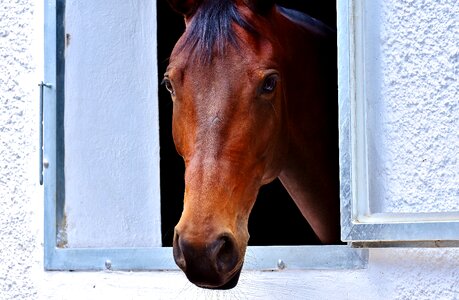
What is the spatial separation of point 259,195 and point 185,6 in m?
1.33

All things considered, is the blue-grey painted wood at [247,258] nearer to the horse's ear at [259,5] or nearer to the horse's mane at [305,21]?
the horse's ear at [259,5]

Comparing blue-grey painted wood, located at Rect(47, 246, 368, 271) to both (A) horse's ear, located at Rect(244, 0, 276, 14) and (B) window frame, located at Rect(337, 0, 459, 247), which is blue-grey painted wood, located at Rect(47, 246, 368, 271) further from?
(A) horse's ear, located at Rect(244, 0, 276, 14)

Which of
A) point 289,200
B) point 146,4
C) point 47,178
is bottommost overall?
point 289,200

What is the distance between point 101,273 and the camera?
115 inches

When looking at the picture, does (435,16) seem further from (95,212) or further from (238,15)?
(95,212)

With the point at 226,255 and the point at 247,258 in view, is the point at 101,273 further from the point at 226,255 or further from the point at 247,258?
the point at 226,255

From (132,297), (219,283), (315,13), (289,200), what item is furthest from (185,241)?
(315,13)

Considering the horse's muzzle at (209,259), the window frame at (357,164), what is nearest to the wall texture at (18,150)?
the horse's muzzle at (209,259)

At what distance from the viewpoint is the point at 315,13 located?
13.5ft

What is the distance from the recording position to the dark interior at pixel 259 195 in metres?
3.99

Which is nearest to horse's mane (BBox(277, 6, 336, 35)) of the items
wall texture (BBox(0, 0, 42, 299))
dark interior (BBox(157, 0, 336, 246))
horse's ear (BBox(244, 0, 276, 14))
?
horse's ear (BBox(244, 0, 276, 14))

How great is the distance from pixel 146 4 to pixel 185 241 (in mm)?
1449

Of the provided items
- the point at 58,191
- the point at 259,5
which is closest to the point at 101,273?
the point at 58,191

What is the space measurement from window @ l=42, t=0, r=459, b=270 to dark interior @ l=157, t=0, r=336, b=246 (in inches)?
22.3
